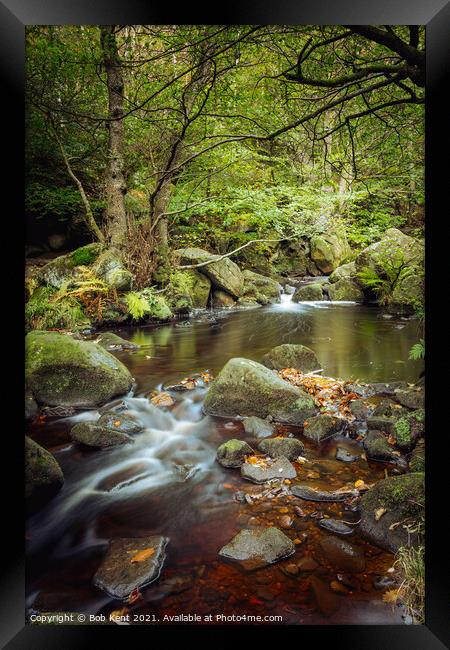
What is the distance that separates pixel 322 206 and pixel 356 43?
2.37 m

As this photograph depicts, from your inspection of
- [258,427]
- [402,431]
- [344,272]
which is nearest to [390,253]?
[402,431]

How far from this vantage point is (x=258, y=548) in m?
1.69

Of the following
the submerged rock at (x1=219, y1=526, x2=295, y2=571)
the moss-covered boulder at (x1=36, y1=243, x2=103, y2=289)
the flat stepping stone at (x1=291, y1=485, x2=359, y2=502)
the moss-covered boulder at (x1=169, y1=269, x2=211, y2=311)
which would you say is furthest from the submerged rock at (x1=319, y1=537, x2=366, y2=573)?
the moss-covered boulder at (x1=169, y1=269, x2=211, y2=311)

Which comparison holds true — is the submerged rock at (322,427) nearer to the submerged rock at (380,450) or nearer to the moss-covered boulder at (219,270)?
Result: the submerged rock at (380,450)

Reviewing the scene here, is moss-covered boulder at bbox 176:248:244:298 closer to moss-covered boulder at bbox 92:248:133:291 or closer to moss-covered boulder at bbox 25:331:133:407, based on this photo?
moss-covered boulder at bbox 92:248:133:291

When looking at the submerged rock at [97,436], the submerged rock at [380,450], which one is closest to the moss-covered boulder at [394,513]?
the submerged rock at [380,450]

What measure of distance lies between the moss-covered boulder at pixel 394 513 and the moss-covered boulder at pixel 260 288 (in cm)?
619

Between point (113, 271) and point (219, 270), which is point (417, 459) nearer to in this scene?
point (113, 271)

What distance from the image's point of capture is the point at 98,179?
161 inches

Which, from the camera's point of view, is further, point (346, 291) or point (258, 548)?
point (346, 291)

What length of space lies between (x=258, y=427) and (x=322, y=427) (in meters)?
0.53
